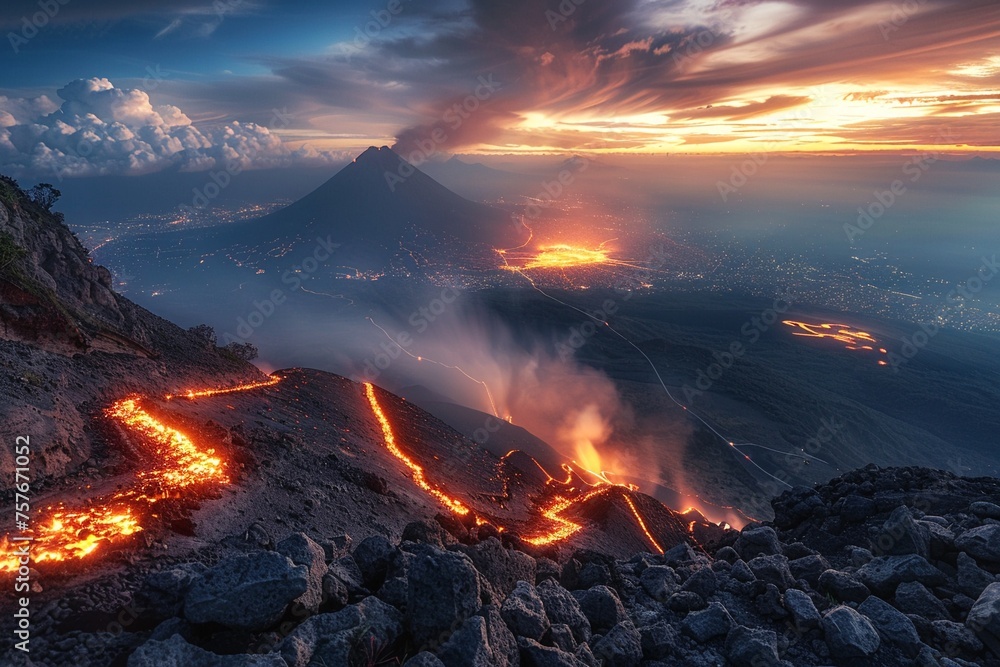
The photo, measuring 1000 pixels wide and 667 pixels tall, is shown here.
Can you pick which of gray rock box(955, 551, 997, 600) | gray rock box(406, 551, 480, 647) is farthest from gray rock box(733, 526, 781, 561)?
gray rock box(406, 551, 480, 647)

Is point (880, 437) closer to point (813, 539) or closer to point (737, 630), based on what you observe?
point (813, 539)

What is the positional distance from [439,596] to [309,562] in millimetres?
1811

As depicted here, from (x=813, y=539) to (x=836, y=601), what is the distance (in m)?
7.71

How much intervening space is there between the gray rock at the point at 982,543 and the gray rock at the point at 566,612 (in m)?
8.68

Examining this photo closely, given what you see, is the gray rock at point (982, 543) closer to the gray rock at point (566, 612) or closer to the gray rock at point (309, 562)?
the gray rock at point (566, 612)

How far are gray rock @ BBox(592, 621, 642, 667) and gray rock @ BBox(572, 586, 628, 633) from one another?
25.7 inches

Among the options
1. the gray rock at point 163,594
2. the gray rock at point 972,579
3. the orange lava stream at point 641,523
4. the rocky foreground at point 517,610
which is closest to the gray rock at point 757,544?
the rocky foreground at point 517,610

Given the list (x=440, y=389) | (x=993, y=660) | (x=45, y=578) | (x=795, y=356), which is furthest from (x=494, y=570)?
(x=795, y=356)

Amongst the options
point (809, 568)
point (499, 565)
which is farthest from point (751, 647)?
point (809, 568)

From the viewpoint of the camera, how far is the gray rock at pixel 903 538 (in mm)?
10654

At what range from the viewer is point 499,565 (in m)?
9.09

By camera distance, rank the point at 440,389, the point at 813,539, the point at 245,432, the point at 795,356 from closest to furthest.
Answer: the point at 813,539 < the point at 245,432 < the point at 440,389 < the point at 795,356

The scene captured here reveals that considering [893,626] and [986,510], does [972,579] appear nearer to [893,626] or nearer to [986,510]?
[893,626]

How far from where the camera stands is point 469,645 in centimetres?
548
